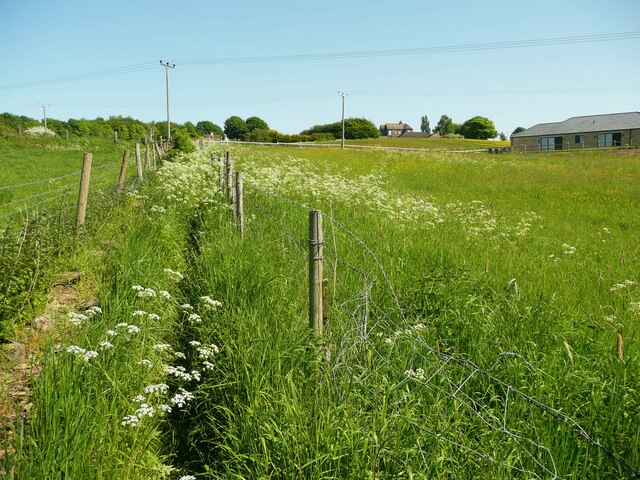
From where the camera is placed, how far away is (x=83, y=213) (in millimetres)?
7934

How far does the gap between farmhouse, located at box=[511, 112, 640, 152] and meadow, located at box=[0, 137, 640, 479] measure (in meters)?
63.0

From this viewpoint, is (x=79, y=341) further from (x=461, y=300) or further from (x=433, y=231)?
(x=433, y=231)

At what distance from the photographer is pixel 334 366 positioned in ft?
11.5

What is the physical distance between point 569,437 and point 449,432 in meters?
0.83

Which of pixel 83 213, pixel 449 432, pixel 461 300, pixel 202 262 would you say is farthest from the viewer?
pixel 83 213

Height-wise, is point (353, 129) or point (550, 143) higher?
point (353, 129)

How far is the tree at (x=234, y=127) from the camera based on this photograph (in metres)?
Answer: 148

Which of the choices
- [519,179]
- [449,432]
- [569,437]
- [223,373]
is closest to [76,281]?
[223,373]

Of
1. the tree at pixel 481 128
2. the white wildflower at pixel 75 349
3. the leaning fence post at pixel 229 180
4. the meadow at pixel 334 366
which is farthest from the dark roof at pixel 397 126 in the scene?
the white wildflower at pixel 75 349

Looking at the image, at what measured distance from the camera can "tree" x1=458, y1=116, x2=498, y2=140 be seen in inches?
4808

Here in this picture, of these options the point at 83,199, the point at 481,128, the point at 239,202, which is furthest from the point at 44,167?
the point at 481,128

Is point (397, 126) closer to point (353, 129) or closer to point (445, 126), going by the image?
point (445, 126)

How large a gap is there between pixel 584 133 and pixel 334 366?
71.0 metres

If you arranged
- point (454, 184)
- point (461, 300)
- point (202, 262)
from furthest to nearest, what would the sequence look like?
1. point (454, 184)
2. point (202, 262)
3. point (461, 300)
